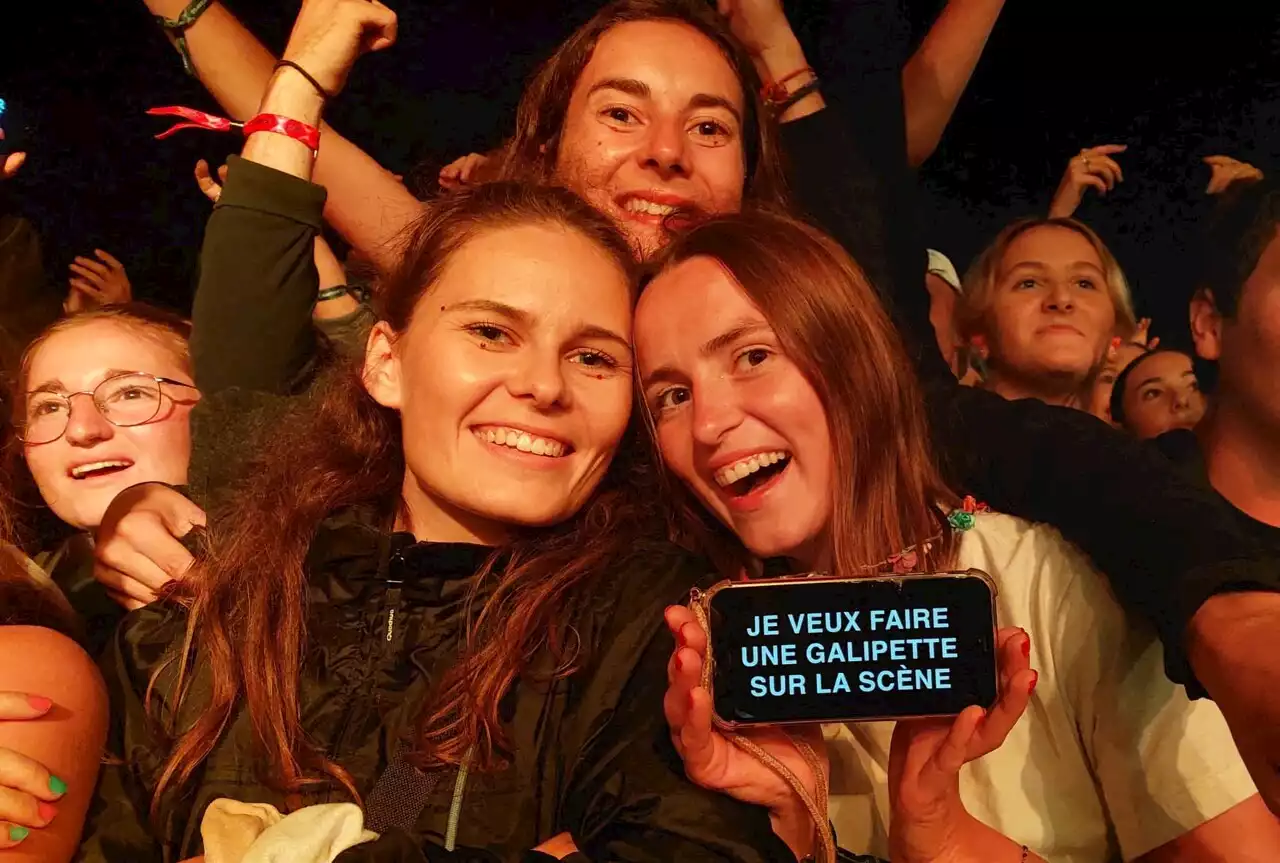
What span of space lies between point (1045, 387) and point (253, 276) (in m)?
1.10

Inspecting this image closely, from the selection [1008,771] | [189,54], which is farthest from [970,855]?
[189,54]

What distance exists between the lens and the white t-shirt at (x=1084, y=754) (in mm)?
1071

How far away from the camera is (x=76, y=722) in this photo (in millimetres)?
980

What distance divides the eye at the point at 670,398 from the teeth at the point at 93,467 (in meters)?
0.75

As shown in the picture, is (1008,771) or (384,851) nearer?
(384,851)

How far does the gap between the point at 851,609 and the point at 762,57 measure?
3.13 feet

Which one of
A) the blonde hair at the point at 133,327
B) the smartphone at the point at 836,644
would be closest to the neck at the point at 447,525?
the smartphone at the point at 836,644

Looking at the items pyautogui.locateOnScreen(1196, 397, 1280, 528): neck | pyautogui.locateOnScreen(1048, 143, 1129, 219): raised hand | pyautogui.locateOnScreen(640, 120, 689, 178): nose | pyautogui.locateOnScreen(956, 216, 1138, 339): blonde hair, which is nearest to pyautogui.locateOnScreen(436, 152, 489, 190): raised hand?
pyautogui.locateOnScreen(640, 120, 689, 178): nose

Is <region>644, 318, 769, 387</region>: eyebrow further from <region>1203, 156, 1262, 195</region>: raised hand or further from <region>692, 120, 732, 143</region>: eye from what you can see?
<region>1203, 156, 1262, 195</region>: raised hand

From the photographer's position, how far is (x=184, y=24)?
159 centimetres

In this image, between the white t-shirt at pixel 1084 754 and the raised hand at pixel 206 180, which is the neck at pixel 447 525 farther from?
the raised hand at pixel 206 180

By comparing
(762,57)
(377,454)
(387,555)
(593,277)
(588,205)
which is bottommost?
(387,555)

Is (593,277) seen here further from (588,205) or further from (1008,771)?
(1008,771)

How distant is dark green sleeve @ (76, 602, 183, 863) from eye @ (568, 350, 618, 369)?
1.80 ft
